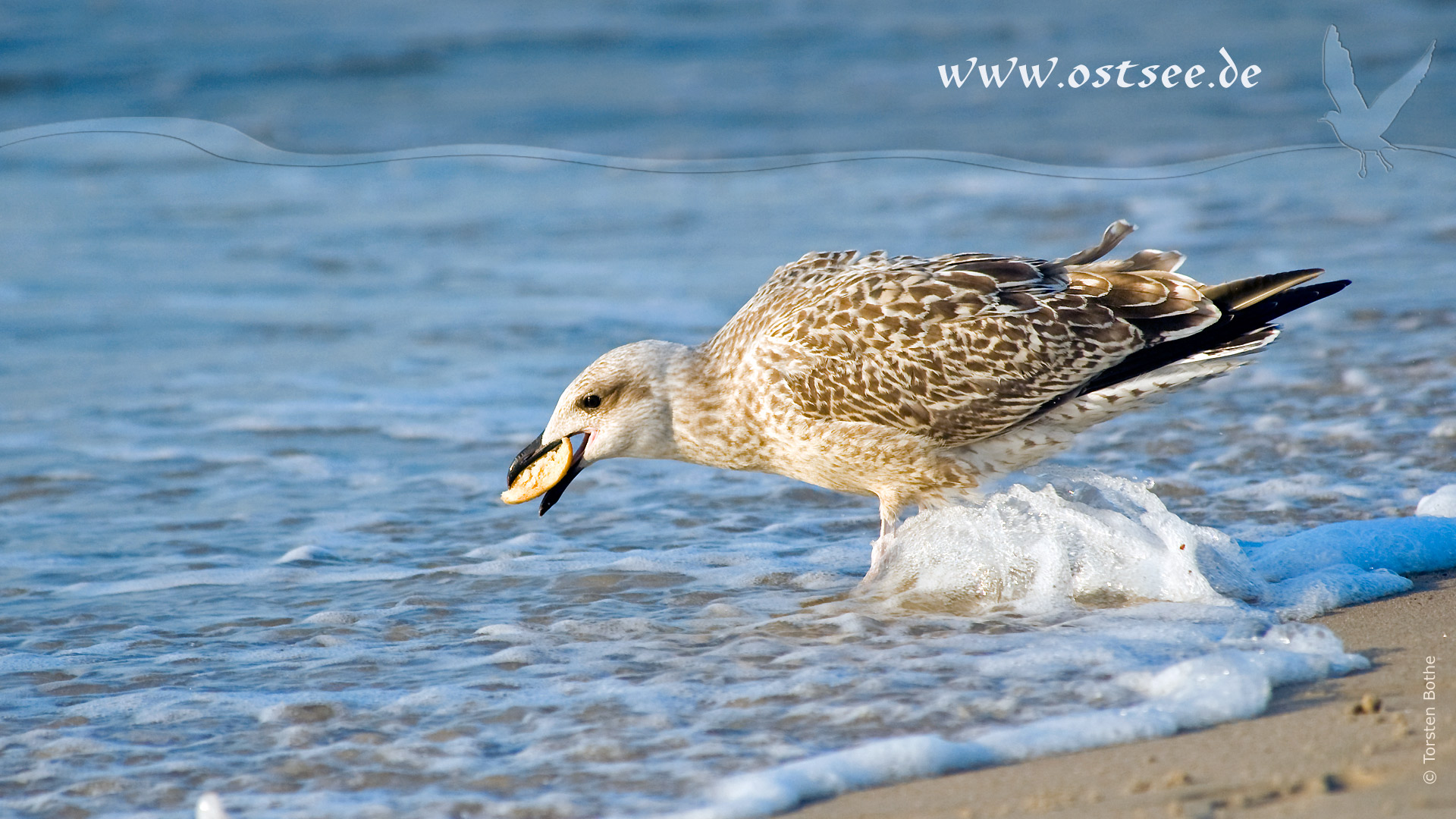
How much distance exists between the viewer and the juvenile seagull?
17.3 feet

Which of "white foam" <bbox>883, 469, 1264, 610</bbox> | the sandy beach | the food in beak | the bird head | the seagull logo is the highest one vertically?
the seagull logo

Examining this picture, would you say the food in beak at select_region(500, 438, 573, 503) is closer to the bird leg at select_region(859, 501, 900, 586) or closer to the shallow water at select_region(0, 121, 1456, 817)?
the shallow water at select_region(0, 121, 1456, 817)

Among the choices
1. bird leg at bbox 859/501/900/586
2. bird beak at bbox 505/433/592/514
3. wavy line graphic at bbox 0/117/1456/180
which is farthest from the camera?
wavy line graphic at bbox 0/117/1456/180

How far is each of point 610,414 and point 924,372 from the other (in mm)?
1154

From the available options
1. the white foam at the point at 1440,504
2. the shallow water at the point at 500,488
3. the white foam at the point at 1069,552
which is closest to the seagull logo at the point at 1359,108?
the shallow water at the point at 500,488

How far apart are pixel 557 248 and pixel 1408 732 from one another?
26.9 ft

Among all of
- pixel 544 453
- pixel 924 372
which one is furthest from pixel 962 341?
pixel 544 453

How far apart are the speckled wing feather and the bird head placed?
0.45 m

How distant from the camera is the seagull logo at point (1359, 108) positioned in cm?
833

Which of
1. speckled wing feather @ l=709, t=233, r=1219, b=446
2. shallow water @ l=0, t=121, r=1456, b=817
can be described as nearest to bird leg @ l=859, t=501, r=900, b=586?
shallow water @ l=0, t=121, r=1456, b=817

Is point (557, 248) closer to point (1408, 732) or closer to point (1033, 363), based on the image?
point (1033, 363)

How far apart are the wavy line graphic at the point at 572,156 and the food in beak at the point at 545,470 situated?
7.67 meters

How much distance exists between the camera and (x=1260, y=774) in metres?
3.53

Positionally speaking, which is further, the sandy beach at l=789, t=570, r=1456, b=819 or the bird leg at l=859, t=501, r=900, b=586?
the bird leg at l=859, t=501, r=900, b=586
